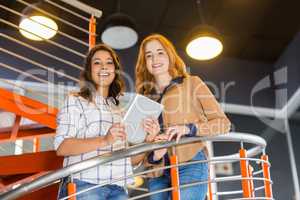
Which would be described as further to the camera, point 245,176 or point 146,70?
point 146,70

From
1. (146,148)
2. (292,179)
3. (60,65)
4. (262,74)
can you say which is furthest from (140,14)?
(146,148)

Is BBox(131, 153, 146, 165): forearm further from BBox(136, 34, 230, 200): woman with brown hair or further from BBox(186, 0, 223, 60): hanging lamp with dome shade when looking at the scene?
BBox(186, 0, 223, 60): hanging lamp with dome shade

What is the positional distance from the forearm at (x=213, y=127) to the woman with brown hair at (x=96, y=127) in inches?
13.5

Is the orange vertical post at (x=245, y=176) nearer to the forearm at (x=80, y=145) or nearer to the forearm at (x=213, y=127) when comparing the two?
the forearm at (x=213, y=127)

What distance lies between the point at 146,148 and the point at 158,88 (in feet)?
1.16

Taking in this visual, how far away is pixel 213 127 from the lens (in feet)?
7.09

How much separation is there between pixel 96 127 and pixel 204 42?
2.77 metres

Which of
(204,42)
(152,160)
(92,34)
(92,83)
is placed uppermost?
(204,42)

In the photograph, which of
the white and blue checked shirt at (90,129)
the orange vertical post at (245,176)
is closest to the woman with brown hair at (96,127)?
the white and blue checked shirt at (90,129)

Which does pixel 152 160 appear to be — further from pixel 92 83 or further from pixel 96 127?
pixel 92 83

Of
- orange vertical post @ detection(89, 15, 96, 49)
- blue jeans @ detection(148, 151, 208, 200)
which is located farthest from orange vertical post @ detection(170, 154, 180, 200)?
orange vertical post @ detection(89, 15, 96, 49)

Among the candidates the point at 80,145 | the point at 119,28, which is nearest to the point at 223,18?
the point at 119,28

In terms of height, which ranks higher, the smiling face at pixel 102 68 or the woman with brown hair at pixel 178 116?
the smiling face at pixel 102 68

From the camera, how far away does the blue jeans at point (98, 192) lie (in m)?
2.00
